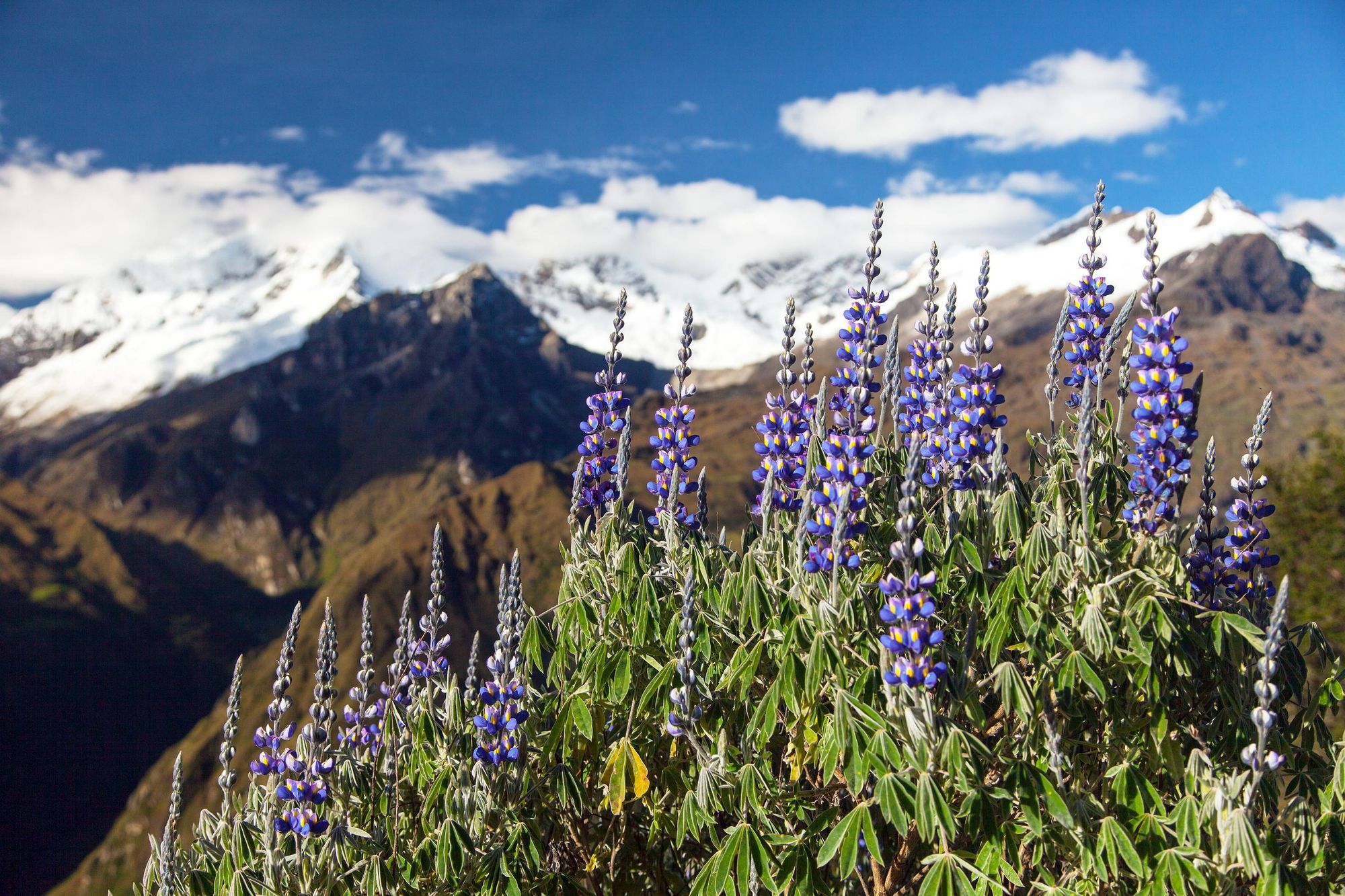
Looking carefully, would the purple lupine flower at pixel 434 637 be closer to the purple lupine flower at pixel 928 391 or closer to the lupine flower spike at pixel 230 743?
the lupine flower spike at pixel 230 743

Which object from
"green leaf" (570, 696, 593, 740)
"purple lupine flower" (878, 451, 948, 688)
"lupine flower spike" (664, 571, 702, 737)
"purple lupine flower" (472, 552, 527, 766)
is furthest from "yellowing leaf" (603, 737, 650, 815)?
"purple lupine flower" (878, 451, 948, 688)

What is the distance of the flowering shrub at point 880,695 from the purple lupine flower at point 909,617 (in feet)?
0.08

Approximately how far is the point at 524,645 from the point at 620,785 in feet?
4.19

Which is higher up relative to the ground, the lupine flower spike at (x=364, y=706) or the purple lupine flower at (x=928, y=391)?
the purple lupine flower at (x=928, y=391)

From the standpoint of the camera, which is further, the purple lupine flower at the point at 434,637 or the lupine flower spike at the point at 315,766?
the purple lupine flower at the point at 434,637

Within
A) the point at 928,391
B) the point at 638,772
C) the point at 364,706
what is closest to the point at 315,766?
the point at 364,706

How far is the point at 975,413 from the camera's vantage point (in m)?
5.71

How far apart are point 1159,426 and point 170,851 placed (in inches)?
241

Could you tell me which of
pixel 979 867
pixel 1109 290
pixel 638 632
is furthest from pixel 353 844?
pixel 1109 290

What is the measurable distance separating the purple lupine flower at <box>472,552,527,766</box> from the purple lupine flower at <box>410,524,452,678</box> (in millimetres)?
556

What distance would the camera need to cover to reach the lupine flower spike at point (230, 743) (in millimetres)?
5848

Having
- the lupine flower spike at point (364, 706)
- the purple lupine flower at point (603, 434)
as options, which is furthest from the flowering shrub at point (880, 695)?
the lupine flower spike at point (364, 706)

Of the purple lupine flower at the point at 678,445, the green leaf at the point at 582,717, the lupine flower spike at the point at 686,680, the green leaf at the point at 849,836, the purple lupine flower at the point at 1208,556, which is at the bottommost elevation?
the green leaf at the point at 849,836

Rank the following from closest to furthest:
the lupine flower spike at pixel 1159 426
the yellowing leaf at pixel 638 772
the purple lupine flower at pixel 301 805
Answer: the lupine flower spike at pixel 1159 426
the yellowing leaf at pixel 638 772
the purple lupine flower at pixel 301 805
